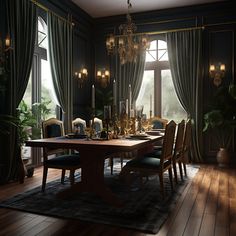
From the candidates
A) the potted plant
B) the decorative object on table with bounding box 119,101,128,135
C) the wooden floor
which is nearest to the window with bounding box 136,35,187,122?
the potted plant

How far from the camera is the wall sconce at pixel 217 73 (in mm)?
5922

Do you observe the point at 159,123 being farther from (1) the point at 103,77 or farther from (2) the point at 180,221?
(2) the point at 180,221

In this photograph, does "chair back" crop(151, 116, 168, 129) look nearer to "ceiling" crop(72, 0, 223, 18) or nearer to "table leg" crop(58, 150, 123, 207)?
"table leg" crop(58, 150, 123, 207)

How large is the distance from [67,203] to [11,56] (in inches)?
93.5

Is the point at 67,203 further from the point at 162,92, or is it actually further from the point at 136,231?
the point at 162,92

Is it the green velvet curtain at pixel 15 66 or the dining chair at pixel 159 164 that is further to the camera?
the green velvet curtain at pixel 15 66

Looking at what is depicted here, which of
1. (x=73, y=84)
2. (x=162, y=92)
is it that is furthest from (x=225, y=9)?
(x=73, y=84)

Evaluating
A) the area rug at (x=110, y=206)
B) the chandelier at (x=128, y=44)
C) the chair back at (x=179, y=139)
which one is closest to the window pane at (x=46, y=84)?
the chandelier at (x=128, y=44)

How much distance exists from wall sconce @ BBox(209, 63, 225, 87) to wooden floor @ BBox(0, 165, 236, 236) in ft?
9.46

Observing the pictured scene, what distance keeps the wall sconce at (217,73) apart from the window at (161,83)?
3.12ft

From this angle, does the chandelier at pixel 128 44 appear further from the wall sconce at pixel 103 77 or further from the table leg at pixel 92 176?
the wall sconce at pixel 103 77

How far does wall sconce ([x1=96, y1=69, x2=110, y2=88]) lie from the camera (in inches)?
264

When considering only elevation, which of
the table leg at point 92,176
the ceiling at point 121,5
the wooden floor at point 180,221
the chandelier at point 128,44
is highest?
the ceiling at point 121,5

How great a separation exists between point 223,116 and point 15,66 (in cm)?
402
